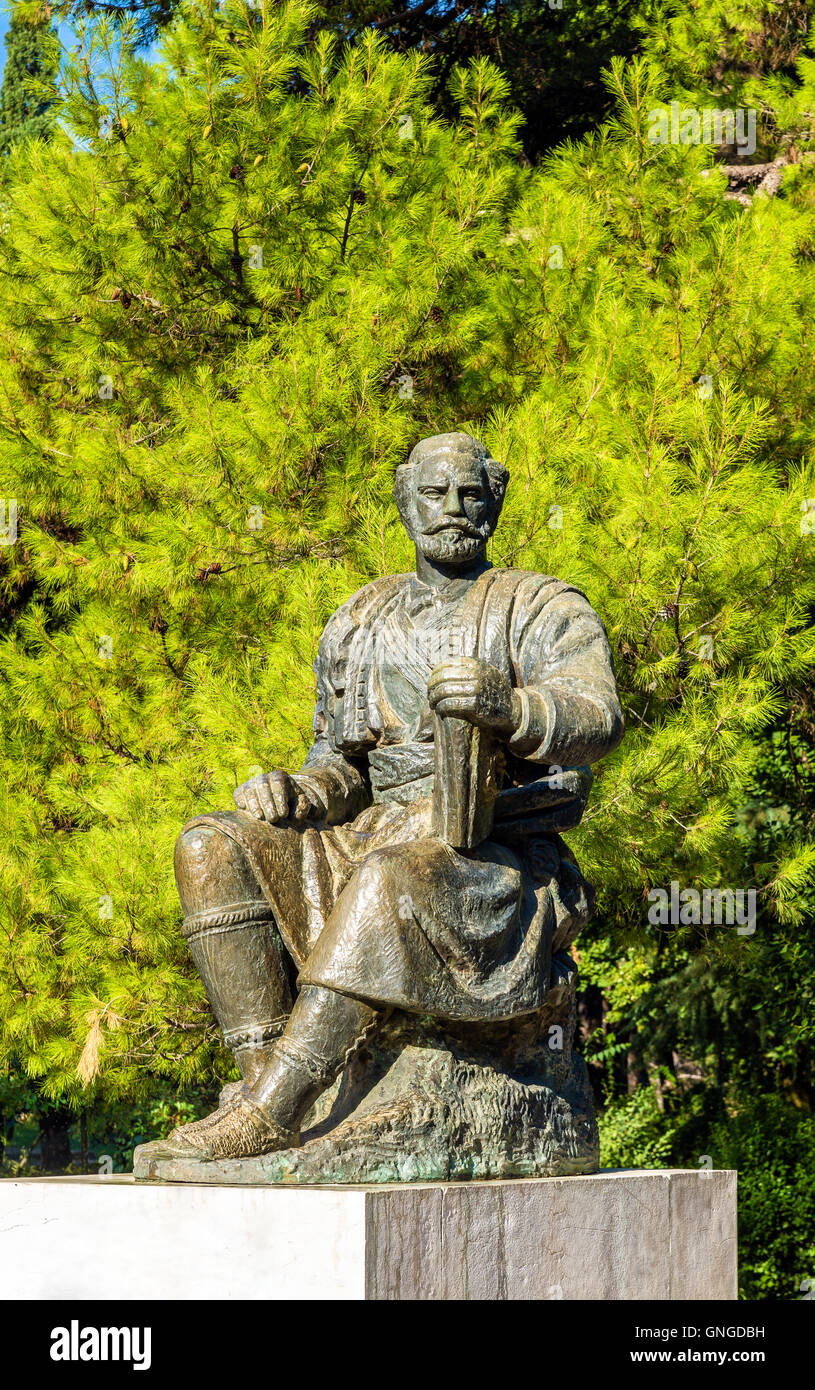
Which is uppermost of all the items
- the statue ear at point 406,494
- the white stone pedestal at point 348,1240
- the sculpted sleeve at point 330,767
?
the statue ear at point 406,494

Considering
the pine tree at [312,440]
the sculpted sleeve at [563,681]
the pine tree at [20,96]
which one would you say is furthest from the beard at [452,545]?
the pine tree at [20,96]

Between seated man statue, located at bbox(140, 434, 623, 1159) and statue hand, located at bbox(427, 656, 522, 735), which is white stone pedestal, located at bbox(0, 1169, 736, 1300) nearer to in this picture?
seated man statue, located at bbox(140, 434, 623, 1159)

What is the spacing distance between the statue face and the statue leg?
892 mm

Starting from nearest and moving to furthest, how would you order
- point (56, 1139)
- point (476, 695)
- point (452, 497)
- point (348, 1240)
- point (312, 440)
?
point (348, 1240) < point (476, 695) < point (452, 497) < point (312, 440) < point (56, 1139)

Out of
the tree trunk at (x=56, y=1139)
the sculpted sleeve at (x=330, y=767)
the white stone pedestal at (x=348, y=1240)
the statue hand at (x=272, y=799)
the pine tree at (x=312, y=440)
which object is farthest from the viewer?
the tree trunk at (x=56, y=1139)

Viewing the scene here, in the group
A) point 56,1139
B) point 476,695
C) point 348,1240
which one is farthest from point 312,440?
point 56,1139

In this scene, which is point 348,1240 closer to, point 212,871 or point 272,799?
point 212,871

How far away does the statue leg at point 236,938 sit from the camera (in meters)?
3.42

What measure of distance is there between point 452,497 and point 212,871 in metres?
1.03

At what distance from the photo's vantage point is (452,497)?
3730mm

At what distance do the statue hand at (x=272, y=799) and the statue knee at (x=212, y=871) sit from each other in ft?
0.40

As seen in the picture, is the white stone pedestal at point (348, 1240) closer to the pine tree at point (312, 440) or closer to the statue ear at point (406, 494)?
the statue ear at point (406, 494)

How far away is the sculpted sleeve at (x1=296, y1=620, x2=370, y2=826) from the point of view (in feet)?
12.3

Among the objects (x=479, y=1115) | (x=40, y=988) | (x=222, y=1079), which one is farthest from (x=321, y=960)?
(x=222, y=1079)
